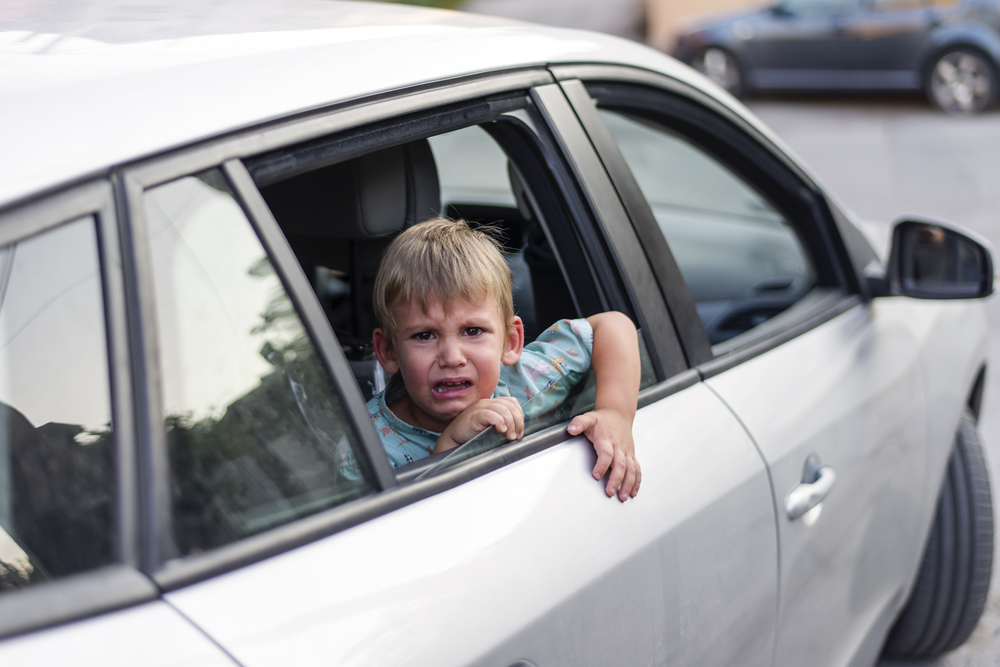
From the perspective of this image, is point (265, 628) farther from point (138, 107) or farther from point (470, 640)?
point (138, 107)

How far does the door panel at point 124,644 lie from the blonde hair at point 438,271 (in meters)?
0.72

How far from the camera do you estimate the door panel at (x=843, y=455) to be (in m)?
1.75

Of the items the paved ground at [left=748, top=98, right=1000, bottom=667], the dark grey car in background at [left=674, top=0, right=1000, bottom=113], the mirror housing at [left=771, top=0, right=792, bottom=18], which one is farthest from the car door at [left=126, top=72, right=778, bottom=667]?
the mirror housing at [left=771, top=0, right=792, bottom=18]

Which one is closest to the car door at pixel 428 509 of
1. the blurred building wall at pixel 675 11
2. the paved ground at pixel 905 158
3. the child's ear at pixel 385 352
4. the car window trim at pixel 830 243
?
the child's ear at pixel 385 352

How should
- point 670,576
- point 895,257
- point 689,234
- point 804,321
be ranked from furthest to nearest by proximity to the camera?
point 689,234 < point 895,257 < point 804,321 < point 670,576

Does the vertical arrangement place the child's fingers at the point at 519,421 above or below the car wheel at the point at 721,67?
below

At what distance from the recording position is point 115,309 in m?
0.94

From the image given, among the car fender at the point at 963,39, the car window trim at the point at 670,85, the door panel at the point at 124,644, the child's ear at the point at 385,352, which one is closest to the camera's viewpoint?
the door panel at the point at 124,644

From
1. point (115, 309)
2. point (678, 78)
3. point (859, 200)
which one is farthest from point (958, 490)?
point (859, 200)

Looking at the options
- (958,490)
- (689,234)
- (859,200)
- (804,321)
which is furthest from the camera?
(859,200)

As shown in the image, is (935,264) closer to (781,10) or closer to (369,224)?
(369,224)

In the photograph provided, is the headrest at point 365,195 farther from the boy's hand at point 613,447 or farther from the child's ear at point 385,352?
the boy's hand at point 613,447

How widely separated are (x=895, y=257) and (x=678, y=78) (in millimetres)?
808

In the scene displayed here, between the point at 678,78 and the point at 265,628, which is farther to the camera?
the point at 678,78
